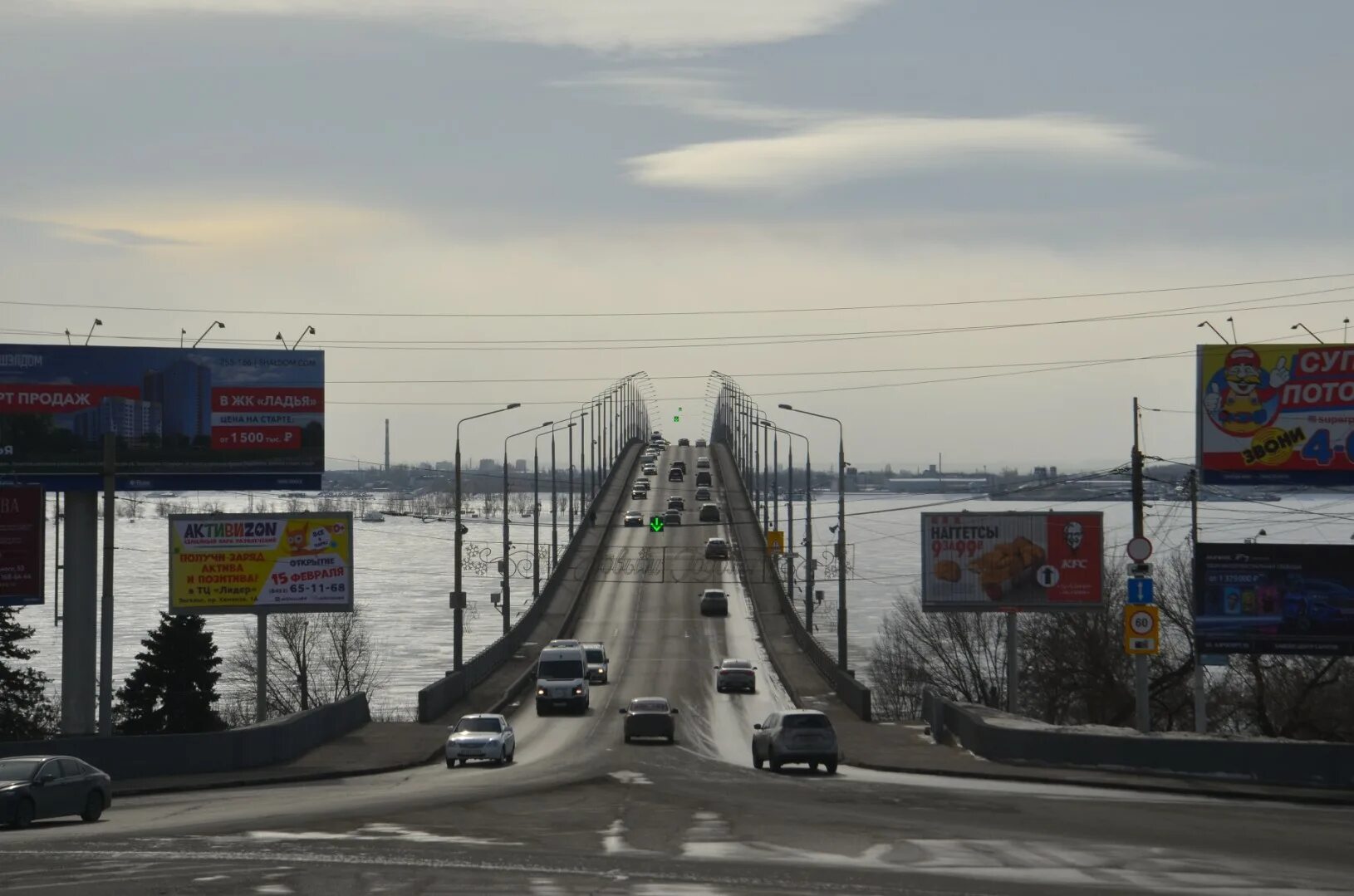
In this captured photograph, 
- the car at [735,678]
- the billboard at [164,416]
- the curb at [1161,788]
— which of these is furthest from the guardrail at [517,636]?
the curb at [1161,788]

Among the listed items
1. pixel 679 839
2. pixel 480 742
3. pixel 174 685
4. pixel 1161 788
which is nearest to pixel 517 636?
pixel 174 685

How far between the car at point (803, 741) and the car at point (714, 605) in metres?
47.1

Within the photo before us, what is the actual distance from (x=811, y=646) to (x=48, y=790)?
→ 46.3 meters

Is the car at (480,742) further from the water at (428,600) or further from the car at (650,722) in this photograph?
the water at (428,600)

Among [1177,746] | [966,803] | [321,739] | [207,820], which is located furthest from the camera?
A: [321,739]

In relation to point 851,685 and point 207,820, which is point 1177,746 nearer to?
point 207,820

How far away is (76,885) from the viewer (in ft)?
49.8

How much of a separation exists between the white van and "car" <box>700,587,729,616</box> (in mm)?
26231

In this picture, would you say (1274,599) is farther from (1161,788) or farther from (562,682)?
(562,682)

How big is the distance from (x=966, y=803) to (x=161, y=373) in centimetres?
2977

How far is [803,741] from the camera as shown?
110 feet

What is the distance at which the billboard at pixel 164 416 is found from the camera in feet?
142

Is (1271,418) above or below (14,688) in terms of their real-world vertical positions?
above

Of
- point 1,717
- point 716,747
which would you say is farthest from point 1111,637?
point 1,717
